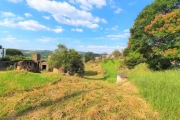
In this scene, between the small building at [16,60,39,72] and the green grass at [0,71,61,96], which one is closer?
the green grass at [0,71,61,96]

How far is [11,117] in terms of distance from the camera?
8.87 feet

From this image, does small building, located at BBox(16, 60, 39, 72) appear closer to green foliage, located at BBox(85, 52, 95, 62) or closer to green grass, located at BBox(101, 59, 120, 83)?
green grass, located at BBox(101, 59, 120, 83)

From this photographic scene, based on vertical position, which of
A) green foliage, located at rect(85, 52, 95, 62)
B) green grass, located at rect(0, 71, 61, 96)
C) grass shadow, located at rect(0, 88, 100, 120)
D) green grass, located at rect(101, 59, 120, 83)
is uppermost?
green foliage, located at rect(85, 52, 95, 62)

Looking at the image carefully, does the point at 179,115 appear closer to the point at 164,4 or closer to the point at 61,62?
the point at 164,4

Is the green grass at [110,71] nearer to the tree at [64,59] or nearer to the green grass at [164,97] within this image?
the tree at [64,59]

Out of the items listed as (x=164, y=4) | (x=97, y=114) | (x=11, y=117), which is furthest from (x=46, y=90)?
(x=164, y=4)

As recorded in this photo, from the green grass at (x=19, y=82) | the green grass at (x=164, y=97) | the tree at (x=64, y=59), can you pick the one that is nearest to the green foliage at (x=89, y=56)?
the tree at (x=64, y=59)

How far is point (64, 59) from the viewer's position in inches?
650

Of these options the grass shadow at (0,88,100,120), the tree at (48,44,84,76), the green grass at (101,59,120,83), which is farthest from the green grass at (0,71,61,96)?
the tree at (48,44,84,76)

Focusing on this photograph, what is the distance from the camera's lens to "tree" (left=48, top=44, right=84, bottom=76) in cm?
1641

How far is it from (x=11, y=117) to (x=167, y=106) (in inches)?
126

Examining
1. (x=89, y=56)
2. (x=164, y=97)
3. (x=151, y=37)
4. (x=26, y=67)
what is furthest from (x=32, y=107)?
(x=89, y=56)

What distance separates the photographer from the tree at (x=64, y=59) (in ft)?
53.8

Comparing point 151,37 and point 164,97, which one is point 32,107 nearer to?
point 164,97
